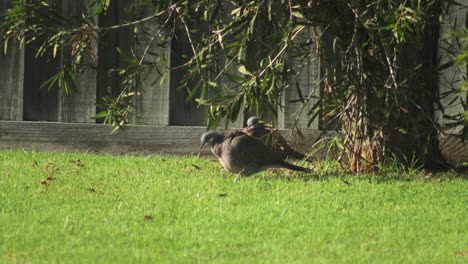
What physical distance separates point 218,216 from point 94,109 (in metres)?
3.20

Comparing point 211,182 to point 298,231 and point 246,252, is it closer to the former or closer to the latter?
point 298,231

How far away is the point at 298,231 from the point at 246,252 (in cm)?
56

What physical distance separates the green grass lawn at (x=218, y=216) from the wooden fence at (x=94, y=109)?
28.2 inches

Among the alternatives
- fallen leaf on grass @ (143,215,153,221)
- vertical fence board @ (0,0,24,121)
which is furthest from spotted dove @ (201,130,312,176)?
vertical fence board @ (0,0,24,121)

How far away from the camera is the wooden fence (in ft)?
25.2

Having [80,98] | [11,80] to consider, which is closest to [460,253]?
[80,98]

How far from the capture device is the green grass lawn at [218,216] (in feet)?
13.5

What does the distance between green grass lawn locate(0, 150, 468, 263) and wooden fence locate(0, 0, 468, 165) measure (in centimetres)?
72

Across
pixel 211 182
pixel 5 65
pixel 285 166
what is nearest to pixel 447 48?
pixel 285 166

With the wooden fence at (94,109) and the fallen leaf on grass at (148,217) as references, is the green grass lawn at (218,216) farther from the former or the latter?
the wooden fence at (94,109)

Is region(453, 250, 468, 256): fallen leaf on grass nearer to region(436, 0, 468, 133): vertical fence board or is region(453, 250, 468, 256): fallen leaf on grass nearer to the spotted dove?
the spotted dove

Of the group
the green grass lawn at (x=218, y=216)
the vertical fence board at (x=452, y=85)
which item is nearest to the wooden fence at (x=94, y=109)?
the green grass lawn at (x=218, y=216)

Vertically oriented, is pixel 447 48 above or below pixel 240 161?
above

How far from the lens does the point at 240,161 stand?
6.39 m
